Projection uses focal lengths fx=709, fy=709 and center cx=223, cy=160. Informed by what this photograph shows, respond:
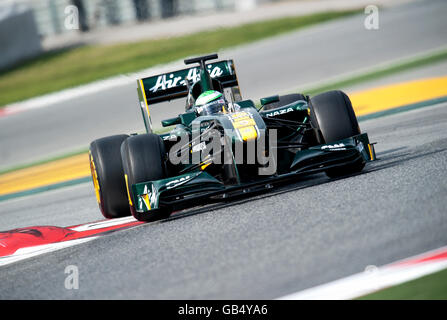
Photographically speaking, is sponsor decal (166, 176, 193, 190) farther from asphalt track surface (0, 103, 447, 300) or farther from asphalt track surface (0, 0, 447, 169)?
asphalt track surface (0, 0, 447, 169)

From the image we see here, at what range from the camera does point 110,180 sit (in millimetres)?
7090

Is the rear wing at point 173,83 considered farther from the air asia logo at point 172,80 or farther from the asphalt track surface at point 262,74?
the asphalt track surface at point 262,74

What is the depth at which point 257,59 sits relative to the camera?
61.5ft

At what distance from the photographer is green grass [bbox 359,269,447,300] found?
3.63 metres

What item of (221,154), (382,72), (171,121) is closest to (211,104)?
(171,121)

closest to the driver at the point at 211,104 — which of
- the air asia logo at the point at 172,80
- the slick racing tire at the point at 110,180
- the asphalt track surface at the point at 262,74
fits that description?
the air asia logo at the point at 172,80

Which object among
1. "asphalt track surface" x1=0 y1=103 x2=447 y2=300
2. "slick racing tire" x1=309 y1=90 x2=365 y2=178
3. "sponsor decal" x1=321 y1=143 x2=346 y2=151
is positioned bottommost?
"asphalt track surface" x1=0 y1=103 x2=447 y2=300

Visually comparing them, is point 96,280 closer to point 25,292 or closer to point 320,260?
point 25,292

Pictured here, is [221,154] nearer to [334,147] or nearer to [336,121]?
[334,147]

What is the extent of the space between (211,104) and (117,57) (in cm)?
1669

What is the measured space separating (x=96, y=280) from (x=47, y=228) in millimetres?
2901

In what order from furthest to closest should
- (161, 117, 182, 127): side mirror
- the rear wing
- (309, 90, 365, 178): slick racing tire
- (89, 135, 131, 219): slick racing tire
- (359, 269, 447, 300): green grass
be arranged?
the rear wing → (161, 117, 182, 127): side mirror → (89, 135, 131, 219): slick racing tire → (309, 90, 365, 178): slick racing tire → (359, 269, 447, 300): green grass

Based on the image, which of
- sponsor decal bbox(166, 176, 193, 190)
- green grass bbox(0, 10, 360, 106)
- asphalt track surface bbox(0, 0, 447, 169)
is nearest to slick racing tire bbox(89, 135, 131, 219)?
sponsor decal bbox(166, 176, 193, 190)

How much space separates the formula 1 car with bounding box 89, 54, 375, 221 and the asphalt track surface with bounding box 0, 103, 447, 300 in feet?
0.68
